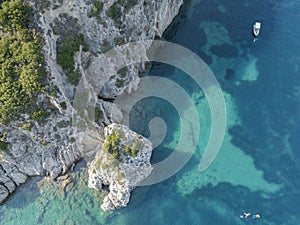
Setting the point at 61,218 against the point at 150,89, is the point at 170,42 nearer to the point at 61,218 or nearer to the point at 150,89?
the point at 150,89

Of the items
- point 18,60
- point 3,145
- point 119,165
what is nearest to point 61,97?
point 18,60

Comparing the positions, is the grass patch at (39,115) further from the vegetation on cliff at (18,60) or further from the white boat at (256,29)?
the white boat at (256,29)

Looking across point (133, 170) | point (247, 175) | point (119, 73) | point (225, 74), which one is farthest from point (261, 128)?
point (119, 73)

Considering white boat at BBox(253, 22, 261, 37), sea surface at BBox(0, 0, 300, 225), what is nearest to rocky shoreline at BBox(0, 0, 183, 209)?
sea surface at BBox(0, 0, 300, 225)

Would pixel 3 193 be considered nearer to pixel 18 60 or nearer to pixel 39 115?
pixel 39 115

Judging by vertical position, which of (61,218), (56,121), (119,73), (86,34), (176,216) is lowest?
(61,218)

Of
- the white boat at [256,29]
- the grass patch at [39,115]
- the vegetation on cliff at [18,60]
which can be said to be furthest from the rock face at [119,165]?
the white boat at [256,29]

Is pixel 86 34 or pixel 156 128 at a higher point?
pixel 86 34
